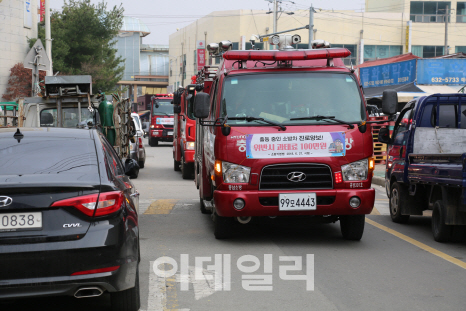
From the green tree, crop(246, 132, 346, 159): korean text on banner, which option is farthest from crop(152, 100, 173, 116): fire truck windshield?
crop(246, 132, 346, 159): korean text on banner

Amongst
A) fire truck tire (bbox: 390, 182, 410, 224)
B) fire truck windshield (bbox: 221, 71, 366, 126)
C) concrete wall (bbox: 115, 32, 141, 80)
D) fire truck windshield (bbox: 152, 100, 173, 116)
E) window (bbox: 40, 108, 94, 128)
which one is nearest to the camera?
fire truck windshield (bbox: 221, 71, 366, 126)

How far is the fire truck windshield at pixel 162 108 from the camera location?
3787 cm

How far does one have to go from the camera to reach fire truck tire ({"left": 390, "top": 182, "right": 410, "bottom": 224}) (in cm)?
1001

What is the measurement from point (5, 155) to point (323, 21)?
57.3 meters

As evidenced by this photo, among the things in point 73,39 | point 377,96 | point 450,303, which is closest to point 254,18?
point 73,39

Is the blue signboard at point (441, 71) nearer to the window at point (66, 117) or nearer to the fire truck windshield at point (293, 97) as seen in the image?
the window at point (66, 117)

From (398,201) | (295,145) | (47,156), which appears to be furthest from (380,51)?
(47,156)

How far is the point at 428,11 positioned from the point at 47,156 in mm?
58946

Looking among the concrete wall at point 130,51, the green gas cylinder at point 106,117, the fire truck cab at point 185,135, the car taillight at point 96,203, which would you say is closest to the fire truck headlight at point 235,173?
the car taillight at point 96,203

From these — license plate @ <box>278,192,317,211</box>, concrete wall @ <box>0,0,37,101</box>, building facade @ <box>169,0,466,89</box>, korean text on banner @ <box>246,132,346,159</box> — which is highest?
building facade @ <box>169,0,466,89</box>

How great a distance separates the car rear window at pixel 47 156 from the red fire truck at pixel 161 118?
32.5 metres

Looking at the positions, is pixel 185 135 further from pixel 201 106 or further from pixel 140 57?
pixel 140 57

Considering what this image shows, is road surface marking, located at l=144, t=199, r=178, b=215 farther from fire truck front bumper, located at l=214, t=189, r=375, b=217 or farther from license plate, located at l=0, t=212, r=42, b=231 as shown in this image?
license plate, located at l=0, t=212, r=42, b=231

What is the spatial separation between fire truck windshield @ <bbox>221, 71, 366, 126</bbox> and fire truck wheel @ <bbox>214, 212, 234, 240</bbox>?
4.25 feet
